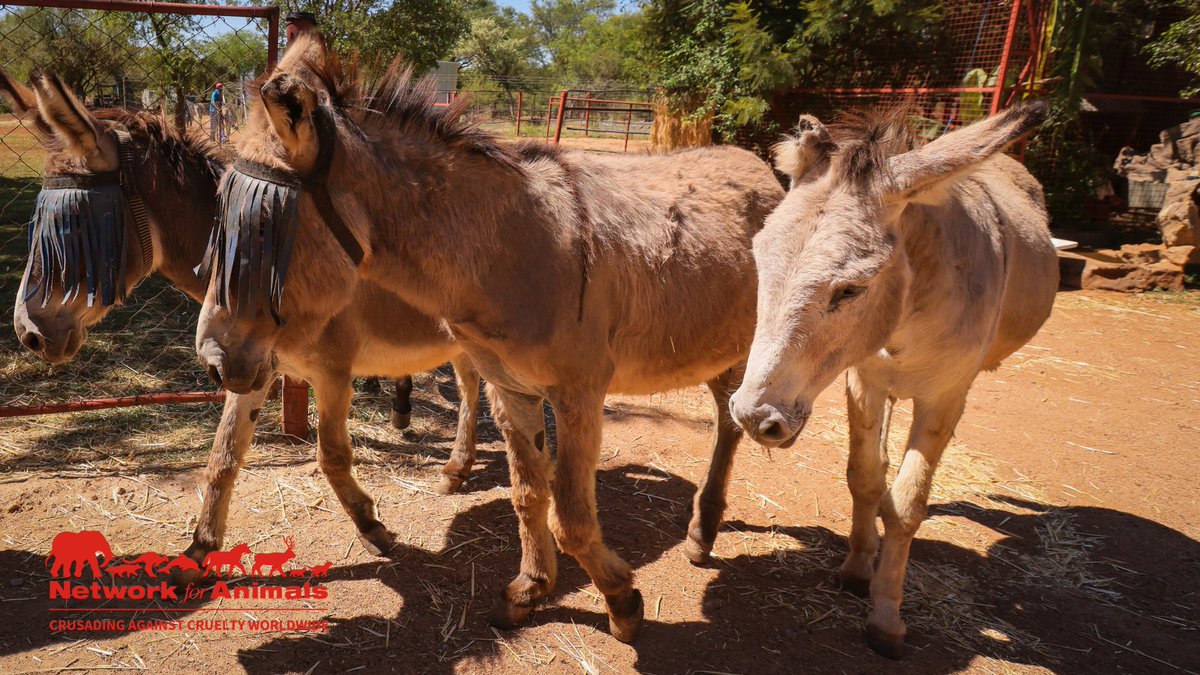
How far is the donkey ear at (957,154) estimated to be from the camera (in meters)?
2.06

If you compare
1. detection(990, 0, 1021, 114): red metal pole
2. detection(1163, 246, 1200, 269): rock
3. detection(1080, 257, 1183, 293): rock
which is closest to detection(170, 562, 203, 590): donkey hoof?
detection(990, 0, 1021, 114): red metal pole

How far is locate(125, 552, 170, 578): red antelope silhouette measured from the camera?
304 cm

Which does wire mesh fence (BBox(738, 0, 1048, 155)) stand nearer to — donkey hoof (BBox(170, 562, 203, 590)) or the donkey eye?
the donkey eye

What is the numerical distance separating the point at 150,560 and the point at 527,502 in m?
1.77

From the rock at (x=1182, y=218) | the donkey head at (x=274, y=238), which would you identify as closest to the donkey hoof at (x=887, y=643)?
the donkey head at (x=274, y=238)

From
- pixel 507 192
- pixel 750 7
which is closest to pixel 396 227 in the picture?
pixel 507 192

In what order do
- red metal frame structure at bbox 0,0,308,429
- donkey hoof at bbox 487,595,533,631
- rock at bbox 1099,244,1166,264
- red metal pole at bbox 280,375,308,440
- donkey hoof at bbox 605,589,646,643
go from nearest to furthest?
donkey hoof at bbox 605,589,646,643 < donkey hoof at bbox 487,595,533,631 < red metal frame structure at bbox 0,0,308,429 < red metal pole at bbox 280,375,308,440 < rock at bbox 1099,244,1166,264

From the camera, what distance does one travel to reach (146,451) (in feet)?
13.6

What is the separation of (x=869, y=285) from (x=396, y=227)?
148 cm

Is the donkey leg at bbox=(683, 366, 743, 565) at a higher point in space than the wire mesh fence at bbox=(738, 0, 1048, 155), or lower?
lower

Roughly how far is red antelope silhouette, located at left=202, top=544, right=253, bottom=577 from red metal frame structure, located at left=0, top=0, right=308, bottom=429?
1.40 meters

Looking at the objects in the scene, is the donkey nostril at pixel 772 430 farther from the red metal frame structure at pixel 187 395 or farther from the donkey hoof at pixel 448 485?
the red metal frame structure at pixel 187 395

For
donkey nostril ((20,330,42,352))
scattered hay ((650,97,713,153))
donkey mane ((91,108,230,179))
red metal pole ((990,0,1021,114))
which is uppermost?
red metal pole ((990,0,1021,114))

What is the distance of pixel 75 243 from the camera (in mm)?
2465
